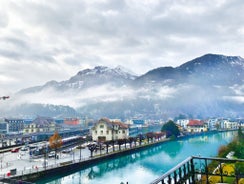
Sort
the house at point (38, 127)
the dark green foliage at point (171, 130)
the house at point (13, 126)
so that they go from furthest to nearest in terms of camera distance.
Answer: the house at point (13, 126)
the house at point (38, 127)
the dark green foliage at point (171, 130)

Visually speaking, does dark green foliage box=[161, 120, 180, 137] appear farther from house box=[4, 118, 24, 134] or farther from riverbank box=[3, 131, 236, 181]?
house box=[4, 118, 24, 134]

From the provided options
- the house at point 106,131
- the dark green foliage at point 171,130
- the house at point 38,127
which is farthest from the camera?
the house at point 38,127

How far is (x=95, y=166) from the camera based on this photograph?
3494 cm

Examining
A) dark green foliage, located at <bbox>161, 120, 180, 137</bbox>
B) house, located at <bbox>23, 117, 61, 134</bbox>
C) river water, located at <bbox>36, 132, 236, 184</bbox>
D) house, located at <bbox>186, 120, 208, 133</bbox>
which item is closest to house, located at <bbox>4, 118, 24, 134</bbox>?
house, located at <bbox>23, 117, 61, 134</bbox>

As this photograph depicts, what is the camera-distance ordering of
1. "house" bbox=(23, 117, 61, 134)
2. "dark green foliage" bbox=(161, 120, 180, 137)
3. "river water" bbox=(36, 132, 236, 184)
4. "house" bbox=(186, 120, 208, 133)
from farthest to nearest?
"house" bbox=(186, 120, 208, 133) < "house" bbox=(23, 117, 61, 134) < "dark green foliage" bbox=(161, 120, 180, 137) < "river water" bbox=(36, 132, 236, 184)

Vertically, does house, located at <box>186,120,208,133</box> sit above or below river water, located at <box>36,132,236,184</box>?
above

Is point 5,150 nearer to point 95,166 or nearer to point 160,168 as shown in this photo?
point 95,166

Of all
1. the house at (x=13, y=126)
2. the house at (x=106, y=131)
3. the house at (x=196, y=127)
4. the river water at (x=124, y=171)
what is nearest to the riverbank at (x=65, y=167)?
the river water at (x=124, y=171)

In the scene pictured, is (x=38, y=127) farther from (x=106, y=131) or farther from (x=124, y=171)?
(x=124, y=171)

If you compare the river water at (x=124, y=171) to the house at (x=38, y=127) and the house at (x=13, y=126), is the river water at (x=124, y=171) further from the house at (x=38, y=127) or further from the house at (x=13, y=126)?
the house at (x=13, y=126)

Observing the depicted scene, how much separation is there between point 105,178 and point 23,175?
9199 mm

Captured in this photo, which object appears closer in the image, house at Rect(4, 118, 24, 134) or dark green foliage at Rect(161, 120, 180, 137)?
dark green foliage at Rect(161, 120, 180, 137)

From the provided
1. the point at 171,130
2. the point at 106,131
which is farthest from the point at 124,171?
the point at 171,130

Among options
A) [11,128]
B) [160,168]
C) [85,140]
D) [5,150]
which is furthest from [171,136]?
[11,128]
